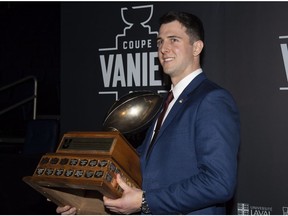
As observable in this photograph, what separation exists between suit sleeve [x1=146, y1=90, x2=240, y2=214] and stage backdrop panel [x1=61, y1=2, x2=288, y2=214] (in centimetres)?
102

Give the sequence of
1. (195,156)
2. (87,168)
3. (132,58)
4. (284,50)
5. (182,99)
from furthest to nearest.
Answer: (132,58) → (284,50) → (182,99) → (195,156) → (87,168)

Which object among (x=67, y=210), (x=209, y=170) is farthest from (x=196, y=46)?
(x=67, y=210)

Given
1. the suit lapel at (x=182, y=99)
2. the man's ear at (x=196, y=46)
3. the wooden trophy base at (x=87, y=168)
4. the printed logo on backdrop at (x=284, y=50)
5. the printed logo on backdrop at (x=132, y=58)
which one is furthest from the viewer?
the printed logo on backdrop at (x=132, y=58)

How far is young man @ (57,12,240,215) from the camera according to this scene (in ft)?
4.52

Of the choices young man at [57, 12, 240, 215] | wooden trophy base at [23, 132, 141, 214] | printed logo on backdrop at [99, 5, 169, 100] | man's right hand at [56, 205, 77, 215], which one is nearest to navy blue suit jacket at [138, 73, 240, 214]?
young man at [57, 12, 240, 215]

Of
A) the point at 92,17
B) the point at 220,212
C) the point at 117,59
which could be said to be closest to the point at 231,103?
the point at 220,212

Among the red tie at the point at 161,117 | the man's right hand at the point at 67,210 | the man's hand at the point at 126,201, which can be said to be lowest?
the man's right hand at the point at 67,210

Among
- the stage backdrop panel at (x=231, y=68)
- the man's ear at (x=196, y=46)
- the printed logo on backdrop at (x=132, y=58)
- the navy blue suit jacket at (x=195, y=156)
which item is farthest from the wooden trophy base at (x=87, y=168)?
the printed logo on backdrop at (x=132, y=58)

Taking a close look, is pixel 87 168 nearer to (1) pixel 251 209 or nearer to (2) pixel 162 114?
(2) pixel 162 114

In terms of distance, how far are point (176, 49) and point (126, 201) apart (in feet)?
2.04

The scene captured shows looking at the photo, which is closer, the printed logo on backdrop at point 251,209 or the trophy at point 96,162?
the trophy at point 96,162

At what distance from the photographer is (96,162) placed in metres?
1.37

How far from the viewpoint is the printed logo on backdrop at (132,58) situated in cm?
284

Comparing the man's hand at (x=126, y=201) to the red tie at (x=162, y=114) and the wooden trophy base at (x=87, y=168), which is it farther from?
the red tie at (x=162, y=114)
